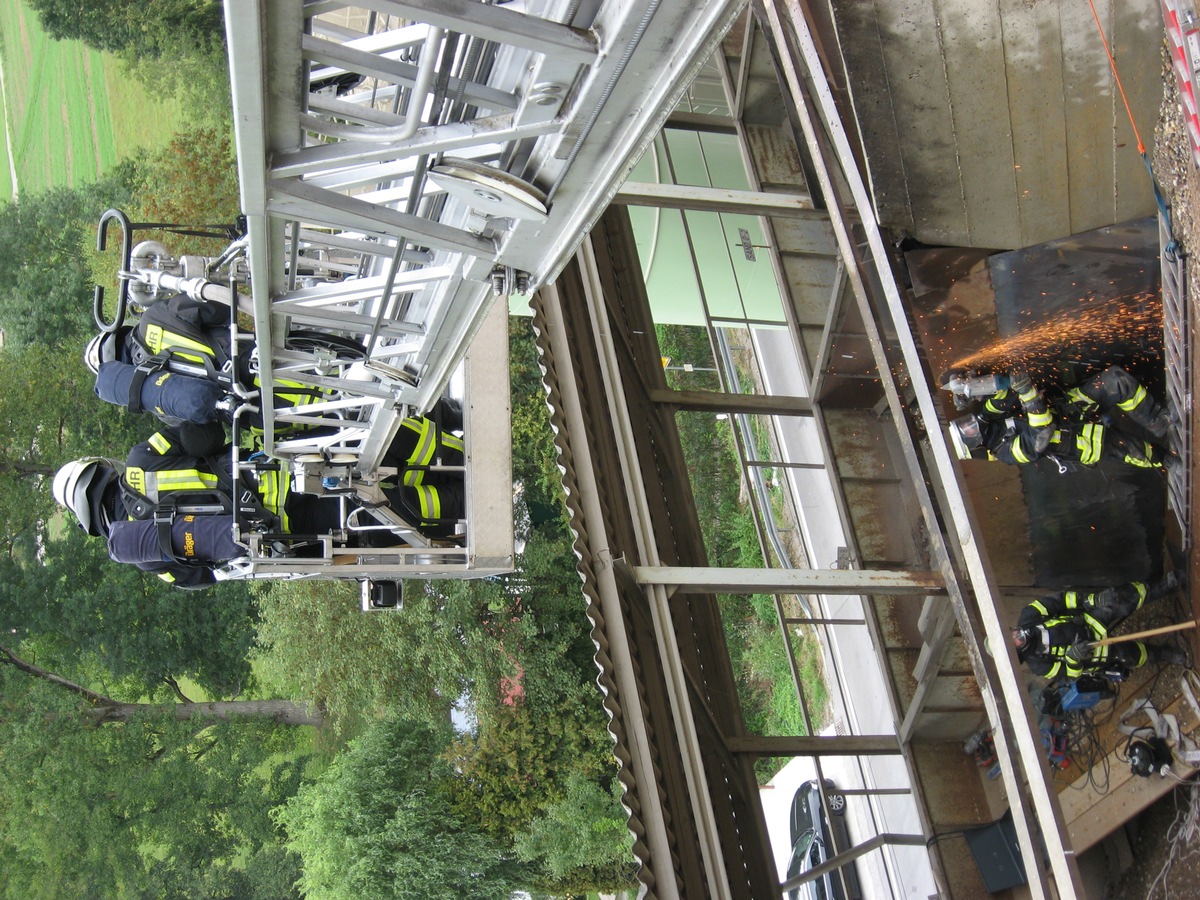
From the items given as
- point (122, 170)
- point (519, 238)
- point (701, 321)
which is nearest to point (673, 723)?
point (519, 238)

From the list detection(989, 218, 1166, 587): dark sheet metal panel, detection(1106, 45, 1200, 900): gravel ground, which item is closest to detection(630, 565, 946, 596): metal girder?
detection(989, 218, 1166, 587): dark sheet metal panel

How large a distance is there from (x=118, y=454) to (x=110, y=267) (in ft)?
13.2

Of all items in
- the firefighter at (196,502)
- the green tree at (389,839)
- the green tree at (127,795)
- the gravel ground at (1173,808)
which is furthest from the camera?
the green tree at (127,795)

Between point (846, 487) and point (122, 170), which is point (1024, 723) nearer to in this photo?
point (846, 487)

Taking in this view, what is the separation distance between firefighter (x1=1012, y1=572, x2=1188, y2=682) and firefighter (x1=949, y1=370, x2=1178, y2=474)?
0.90 meters

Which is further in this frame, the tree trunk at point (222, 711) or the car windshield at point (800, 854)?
the tree trunk at point (222, 711)

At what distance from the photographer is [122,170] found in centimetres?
2467

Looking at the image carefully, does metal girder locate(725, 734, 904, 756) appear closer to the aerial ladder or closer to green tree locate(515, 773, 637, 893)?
the aerial ladder

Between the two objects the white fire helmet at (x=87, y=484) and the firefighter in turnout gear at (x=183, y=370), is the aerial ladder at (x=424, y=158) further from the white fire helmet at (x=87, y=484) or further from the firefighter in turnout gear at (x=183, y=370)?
the white fire helmet at (x=87, y=484)

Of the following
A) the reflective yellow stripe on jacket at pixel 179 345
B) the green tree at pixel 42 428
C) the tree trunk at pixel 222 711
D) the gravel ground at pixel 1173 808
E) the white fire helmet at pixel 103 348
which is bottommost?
the gravel ground at pixel 1173 808

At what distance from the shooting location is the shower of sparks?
6.73 meters

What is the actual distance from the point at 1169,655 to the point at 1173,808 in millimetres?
1035

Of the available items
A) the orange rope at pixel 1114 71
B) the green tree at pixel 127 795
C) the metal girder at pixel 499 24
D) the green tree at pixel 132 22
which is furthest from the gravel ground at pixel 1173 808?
the green tree at pixel 132 22

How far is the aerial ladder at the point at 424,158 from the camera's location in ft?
7.84
